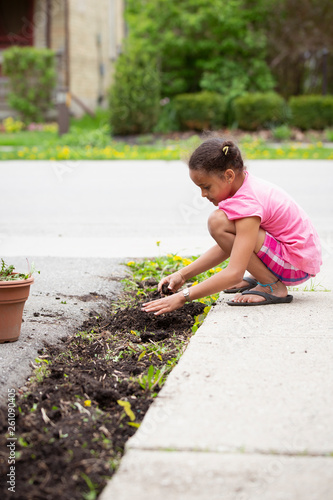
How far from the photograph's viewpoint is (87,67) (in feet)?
68.7

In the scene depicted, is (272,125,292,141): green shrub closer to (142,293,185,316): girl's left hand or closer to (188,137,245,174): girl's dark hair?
(188,137,245,174): girl's dark hair

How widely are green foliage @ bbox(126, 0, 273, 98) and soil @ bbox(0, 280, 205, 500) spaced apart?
15.4 m

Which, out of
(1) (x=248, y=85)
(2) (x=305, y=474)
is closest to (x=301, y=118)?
(1) (x=248, y=85)

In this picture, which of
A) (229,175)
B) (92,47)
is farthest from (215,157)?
(92,47)

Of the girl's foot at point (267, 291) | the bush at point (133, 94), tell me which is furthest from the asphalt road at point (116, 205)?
the bush at point (133, 94)

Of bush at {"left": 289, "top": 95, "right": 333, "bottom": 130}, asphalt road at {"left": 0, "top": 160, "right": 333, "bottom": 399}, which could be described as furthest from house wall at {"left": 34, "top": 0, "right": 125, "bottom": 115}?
asphalt road at {"left": 0, "top": 160, "right": 333, "bottom": 399}

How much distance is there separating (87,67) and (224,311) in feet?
62.3

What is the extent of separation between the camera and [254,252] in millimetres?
3332

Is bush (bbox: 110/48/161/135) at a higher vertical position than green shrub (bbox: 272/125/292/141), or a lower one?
higher

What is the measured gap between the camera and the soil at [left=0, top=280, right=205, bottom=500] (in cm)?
189

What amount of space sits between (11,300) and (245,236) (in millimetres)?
1160

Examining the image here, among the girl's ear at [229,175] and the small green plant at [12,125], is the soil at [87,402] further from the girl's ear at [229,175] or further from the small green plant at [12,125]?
the small green plant at [12,125]

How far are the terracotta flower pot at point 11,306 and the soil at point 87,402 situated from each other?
0.17 meters

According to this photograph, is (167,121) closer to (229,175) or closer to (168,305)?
(229,175)
